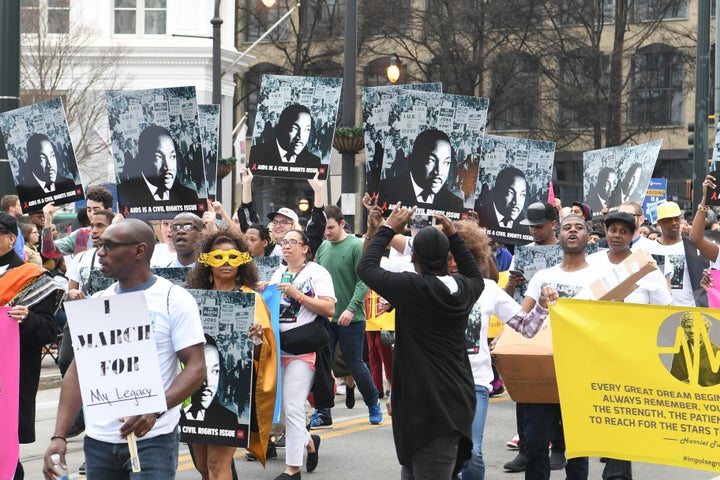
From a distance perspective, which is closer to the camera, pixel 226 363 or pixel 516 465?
pixel 226 363

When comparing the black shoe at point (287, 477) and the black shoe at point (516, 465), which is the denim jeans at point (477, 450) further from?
the black shoe at point (516, 465)

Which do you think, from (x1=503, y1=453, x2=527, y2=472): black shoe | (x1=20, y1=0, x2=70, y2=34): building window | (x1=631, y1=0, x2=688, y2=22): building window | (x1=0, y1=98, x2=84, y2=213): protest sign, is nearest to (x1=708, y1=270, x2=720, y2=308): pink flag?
(x1=503, y1=453, x2=527, y2=472): black shoe

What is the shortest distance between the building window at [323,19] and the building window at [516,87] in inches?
329

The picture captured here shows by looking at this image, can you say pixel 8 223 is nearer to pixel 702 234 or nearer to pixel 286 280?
pixel 286 280

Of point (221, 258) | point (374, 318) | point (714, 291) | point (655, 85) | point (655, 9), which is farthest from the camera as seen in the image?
point (655, 85)

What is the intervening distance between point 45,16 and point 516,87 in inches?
645

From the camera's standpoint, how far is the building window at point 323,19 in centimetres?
5041

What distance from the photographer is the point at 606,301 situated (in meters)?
7.25

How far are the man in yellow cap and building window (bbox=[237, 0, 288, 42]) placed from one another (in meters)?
40.0

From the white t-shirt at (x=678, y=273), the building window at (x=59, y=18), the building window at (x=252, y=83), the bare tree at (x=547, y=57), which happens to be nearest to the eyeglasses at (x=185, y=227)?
the white t-shirt at (x=678, y=273)

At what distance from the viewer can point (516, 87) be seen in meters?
43.8

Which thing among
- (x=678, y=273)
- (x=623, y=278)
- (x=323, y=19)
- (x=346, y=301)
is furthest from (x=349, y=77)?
(x=323, y=19)

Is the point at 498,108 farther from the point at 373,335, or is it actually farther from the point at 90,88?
the point at 373,335

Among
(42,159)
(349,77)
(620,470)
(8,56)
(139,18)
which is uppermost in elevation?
(139,18)
